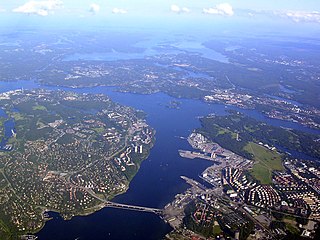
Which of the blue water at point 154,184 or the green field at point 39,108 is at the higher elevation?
the green field at point 39,108

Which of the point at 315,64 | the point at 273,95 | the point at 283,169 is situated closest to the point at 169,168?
the point at 283,169

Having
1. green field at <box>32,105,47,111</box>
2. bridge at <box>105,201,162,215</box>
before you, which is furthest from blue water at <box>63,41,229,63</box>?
bridge at <box>105,201,162,215</box>

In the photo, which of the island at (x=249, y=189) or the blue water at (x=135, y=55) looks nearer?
the island at (x=249, y=189)

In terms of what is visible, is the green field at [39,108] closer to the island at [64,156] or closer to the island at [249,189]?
A: the island at [64,156]

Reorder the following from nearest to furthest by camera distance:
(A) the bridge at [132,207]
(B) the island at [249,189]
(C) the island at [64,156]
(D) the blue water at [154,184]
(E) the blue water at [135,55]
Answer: (D) the blue water at [154,184] → (B) the island at [249,189] → (C) the island at [64,156] → (A) the bridge at [132,207] → (E) the blue water at [135,55]

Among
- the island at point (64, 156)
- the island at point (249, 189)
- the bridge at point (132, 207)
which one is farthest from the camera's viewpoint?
the bridge at point (132, 207)

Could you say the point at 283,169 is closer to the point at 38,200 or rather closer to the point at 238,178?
the point at 238,178

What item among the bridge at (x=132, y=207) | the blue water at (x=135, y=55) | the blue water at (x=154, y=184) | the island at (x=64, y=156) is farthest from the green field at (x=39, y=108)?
the blue water at (x=135, y=55)
